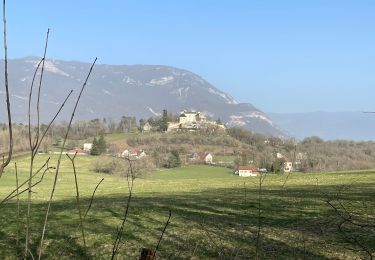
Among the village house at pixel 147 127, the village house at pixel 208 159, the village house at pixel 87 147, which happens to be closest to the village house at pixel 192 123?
the village house at pixel 147 127

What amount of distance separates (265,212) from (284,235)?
3.13 meters

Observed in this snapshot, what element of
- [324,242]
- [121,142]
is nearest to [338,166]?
[324,242]

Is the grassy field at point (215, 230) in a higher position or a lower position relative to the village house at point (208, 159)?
lower

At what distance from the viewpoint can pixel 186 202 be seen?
15625 mm

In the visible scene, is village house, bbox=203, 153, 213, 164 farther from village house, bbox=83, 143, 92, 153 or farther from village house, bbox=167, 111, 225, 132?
village house, bbox=167, 111, 225, 132

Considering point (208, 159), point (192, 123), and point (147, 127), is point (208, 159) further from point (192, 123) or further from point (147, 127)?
point (192, 123)

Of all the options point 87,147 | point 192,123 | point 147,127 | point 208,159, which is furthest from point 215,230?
point 192,123

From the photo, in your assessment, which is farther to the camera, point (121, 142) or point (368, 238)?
point (121, 142)

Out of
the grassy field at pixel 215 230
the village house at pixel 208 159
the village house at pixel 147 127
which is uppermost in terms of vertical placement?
the village house at pixel 147 127

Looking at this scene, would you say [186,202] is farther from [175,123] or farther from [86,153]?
[175,123]

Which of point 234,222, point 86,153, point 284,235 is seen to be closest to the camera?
point 284,235

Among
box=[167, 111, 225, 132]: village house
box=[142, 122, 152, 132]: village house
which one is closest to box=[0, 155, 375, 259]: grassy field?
box=[142, 122, 152, 132]: village house

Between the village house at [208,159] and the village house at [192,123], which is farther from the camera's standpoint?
the village house at [192,123]

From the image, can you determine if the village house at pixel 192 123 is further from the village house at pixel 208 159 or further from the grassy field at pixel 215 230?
the grassy field at pixel 215 230
